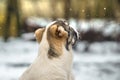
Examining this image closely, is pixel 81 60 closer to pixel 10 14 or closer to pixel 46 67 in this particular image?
pixel 10 14

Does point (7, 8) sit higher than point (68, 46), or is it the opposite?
point (68, 46)

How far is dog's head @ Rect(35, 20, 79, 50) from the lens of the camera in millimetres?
1939

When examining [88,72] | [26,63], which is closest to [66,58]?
[88,72]

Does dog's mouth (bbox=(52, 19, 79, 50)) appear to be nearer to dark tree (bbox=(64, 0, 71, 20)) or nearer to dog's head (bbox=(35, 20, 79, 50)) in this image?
dog's head (bbox=(35, 20, 79, 50))

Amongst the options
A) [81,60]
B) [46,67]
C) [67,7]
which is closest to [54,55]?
[46,67]

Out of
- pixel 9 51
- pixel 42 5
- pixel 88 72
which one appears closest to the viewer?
pixel 88 72

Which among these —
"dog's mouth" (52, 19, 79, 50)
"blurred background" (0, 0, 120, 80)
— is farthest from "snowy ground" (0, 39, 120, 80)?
"dog's mouth" (52, 19, 79, 50)

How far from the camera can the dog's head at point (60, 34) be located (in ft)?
6.36

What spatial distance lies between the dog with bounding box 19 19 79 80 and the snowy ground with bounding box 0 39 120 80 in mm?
4113

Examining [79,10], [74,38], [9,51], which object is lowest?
[9,51]

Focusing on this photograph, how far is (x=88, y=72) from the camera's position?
6.82 meters

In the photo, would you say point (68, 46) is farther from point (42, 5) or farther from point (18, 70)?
point (42, 5)

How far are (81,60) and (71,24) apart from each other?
0.63 metres

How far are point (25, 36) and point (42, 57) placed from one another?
24.2 ft
